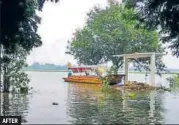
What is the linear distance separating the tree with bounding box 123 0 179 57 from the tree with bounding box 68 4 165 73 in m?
34.3

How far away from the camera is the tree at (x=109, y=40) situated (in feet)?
161

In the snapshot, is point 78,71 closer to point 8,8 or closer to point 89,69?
point 89,69

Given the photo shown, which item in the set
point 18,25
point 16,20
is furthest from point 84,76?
point 16,20

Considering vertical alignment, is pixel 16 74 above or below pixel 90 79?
above

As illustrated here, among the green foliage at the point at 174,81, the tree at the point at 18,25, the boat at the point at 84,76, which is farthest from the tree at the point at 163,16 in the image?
the boat at the point at 84,76

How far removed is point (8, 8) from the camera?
1205 centimetres

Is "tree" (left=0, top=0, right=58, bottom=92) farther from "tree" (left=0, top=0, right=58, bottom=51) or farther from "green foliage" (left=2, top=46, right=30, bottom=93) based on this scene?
"green foliage" (left=2, top=46, right=30, bottom=93)

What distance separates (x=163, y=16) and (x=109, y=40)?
3710 cm

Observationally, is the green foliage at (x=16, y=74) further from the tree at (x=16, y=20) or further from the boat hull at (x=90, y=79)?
the boat hull at (x=90, y=79)

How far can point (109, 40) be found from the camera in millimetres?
49625

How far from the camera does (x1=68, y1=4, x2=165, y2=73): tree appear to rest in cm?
4897

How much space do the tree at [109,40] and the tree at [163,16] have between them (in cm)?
3434

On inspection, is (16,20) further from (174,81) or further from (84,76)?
(84,76)

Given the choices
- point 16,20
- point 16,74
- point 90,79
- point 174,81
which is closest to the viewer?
point 16,20
